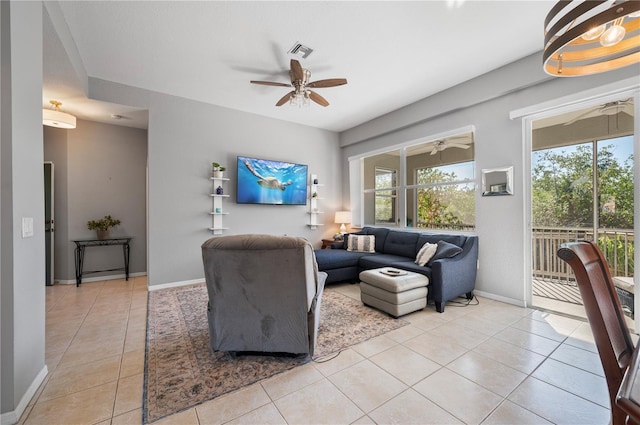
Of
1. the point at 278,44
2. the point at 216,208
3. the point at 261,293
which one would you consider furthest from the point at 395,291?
the point at 216,208

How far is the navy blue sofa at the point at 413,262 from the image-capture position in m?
3.03

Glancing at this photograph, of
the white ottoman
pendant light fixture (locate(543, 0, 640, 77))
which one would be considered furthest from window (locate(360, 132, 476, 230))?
pendant light fixture (locate(543, 0, 640, 77))

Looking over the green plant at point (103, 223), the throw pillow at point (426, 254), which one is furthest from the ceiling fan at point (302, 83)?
the green plant at point (103, 223)

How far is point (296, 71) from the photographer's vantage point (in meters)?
2.90

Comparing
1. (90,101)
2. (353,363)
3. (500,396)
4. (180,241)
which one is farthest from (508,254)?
(90,101)

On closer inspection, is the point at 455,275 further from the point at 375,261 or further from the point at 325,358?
the point at 325,358

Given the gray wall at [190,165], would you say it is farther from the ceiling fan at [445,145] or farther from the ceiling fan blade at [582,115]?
the ceiling fan blade at [582,115]

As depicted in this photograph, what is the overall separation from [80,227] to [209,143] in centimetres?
261

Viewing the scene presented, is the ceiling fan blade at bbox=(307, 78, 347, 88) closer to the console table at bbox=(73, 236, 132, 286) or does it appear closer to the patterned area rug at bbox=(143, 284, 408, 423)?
the patterned area rug at bbox=(143, 284, 408, 423)

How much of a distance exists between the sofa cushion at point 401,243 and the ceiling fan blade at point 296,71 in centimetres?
290

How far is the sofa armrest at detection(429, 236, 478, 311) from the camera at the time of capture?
299 cm

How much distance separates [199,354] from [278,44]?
3139 millimetres

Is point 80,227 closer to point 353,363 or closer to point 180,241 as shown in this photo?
point 180,241

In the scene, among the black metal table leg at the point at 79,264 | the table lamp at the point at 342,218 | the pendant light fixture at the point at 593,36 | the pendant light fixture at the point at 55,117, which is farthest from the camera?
the table lamp at the point at 342,218
